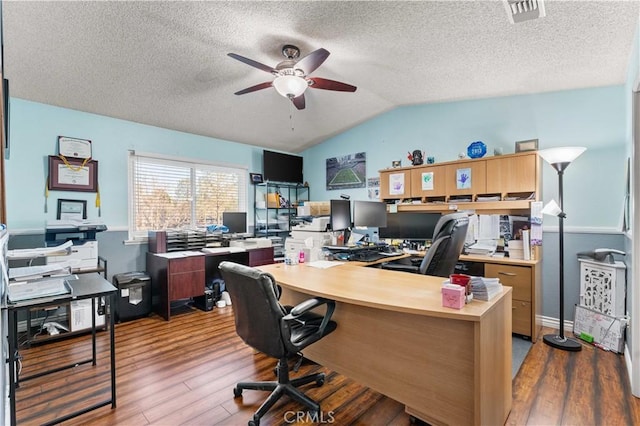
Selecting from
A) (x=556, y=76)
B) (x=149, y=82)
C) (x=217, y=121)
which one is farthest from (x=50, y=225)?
(x=556, y=76)

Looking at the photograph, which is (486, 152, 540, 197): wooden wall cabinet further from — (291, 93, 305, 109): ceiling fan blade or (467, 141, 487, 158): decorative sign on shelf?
(291, 93, 305, 109): ceiling fan blade

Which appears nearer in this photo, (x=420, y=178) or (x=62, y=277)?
(x=62, y=277)

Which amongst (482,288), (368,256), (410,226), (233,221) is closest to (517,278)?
(410,226)

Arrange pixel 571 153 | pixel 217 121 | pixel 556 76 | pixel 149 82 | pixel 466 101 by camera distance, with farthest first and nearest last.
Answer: pixel 217 121 < pixel 466 101 < pixel 149 82 < pixel 556 76 < pixel 571 153

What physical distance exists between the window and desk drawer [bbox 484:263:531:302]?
3757 millimetres

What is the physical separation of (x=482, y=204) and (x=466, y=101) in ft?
4.56

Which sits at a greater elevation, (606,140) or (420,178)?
(606,140)

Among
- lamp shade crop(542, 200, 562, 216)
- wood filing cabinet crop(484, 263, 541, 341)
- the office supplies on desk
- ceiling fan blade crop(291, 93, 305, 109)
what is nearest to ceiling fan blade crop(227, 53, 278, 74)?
ceiling fan blade crop(291, 93, 305, 109)

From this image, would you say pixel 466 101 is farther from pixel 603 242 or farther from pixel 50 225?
pixel 50 225

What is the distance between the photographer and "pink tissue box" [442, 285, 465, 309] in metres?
1.38

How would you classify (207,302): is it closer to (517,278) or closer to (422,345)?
(422,345)

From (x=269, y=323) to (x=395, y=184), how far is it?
3003 mm

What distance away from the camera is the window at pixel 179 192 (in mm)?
3857

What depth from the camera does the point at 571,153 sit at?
2619 mm
